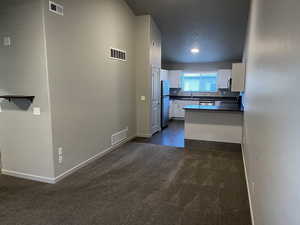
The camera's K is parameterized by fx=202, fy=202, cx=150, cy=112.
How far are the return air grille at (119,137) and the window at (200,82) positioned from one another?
474 centimetres

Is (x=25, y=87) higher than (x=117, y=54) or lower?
lower

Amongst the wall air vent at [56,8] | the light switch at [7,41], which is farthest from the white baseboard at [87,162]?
the wall air vent at [56,8]

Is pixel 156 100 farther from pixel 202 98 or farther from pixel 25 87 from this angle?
pixel 25 87

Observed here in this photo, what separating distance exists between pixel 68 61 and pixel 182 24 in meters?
3.71

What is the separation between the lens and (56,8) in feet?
9.88

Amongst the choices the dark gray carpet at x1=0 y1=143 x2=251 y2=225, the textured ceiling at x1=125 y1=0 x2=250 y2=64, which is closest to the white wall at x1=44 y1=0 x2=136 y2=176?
the dark gray carpet at x1=0 y1=143 x2=251 y2=225

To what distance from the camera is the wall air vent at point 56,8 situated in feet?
9.60

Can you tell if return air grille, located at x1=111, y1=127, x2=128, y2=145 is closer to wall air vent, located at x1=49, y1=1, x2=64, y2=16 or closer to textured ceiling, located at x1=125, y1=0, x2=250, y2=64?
wall air vent, located at x1=49, y1=1, x2=64, y2=16

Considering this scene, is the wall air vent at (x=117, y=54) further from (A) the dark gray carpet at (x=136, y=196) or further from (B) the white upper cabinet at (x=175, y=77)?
(B) the white upper cabinet at (x=175, y=77)

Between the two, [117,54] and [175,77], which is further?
[175,77]

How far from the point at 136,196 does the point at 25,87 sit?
2.31 m

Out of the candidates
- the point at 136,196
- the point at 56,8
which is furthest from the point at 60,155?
the point at 56,8

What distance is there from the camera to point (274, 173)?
1246mm

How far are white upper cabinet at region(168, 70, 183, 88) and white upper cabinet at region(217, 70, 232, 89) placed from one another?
158 cm
